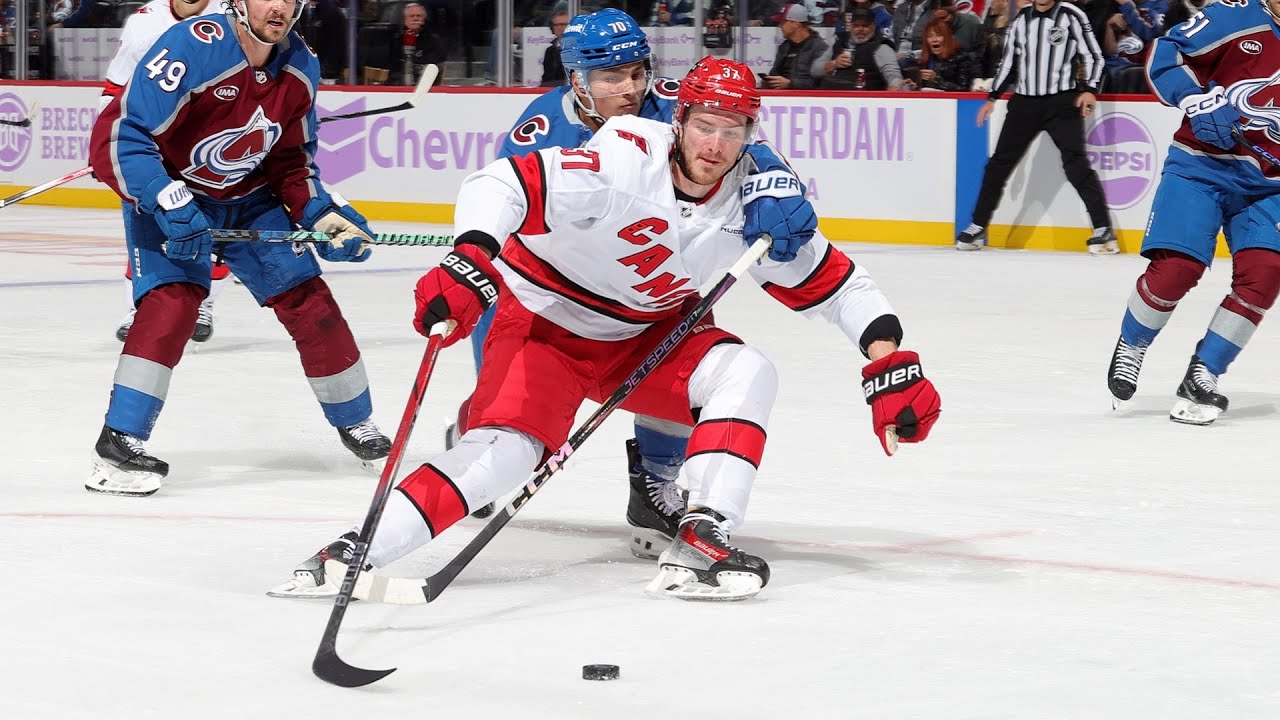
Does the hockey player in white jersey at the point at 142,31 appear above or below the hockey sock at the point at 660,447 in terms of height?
above

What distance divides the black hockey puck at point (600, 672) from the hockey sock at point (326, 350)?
173 centimetres

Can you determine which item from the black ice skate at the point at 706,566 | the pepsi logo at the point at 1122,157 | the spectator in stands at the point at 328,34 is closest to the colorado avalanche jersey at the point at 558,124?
the black ice skate at the point at 706,566

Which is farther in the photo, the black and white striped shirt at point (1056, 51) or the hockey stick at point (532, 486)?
the black and white striped shirt at point (1056, 51)

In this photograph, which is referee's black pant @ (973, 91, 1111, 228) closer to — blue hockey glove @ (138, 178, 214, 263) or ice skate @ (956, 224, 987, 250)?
ice skate @ (956, 224, 987, 250)

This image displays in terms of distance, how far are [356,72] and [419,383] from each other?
9300 mm

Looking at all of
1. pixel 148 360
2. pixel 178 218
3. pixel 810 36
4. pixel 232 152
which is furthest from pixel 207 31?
pixel 810 36

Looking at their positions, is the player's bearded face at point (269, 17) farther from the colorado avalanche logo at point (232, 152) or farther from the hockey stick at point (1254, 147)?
the hockey stick at point (1254, 147)

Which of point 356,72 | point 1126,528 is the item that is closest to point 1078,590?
point 1126,528

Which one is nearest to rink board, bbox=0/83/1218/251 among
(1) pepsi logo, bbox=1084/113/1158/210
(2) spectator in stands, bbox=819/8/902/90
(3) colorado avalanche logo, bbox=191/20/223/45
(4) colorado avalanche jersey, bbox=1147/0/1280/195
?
(1) pepsi logo, bbox=1084/113/1158/210

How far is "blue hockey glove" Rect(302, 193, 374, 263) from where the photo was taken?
3.99 meters

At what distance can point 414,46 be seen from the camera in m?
11.5

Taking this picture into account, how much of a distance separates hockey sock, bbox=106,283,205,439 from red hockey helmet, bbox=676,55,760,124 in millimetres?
1382

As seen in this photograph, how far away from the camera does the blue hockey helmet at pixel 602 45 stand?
3.55 metres

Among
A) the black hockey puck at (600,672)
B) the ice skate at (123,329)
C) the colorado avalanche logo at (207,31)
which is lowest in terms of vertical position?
the ice skate at (123,329)
